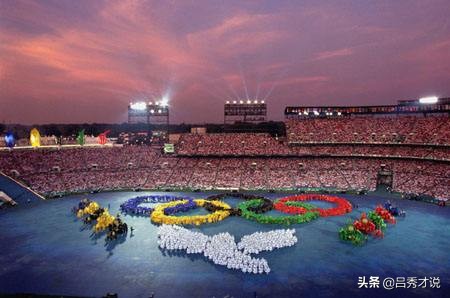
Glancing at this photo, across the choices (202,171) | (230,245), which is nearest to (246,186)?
(202,171)

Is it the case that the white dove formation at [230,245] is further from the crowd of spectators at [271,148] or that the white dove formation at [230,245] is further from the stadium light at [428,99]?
the stadium light at [428,99]

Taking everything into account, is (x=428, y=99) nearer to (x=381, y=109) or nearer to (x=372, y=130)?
(x=381, y=109)

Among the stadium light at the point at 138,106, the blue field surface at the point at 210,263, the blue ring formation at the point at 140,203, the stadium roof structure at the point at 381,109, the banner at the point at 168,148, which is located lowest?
the blue field surface at the point at 210,263

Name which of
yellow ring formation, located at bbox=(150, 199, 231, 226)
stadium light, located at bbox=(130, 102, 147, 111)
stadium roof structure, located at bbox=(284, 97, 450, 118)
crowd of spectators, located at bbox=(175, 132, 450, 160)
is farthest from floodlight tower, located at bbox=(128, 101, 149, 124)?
yellow ring formation, located at bbox=(150, 199, 231, 226)

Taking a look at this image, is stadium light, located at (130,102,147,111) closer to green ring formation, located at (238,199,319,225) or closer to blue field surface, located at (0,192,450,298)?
blue field surface, located at (0,192,450,298)

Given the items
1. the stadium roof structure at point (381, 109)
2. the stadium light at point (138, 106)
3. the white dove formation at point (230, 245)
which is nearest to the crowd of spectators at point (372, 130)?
the stadium roof structure at point (381, 109)

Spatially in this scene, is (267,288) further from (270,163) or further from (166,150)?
(166,150)
